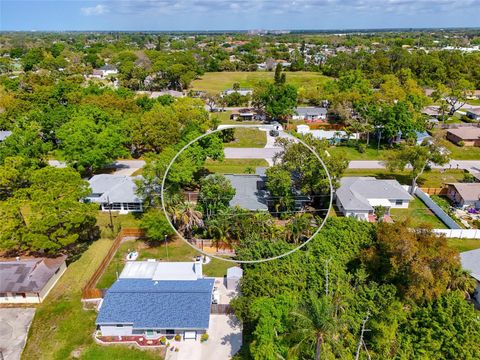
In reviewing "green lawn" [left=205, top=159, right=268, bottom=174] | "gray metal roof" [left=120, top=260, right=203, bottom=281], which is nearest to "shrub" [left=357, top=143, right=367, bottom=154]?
"green lawn" [left=205, top=159, right=268, bottom=174]

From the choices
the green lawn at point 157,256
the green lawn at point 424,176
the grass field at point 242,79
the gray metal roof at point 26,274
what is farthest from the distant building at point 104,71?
the gray metal roof at point 26,274

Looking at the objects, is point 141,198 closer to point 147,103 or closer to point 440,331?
point 440,331

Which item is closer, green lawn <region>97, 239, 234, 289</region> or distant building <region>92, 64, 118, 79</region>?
green lawn <region>97, 239, 234, 289</region>

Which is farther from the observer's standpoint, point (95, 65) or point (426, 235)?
point (95, 65)

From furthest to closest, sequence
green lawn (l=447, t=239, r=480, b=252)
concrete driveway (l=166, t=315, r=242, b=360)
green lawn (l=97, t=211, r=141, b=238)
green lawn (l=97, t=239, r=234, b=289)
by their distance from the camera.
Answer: green lawn (l=97, t=211, r=141, b=238) → green lawn (l=447, t=239, r=480, b=252) → green lawn (l=97, t=239, r=234, b=289) → concrete driveway (l=166, t=315, r=242, b=360)

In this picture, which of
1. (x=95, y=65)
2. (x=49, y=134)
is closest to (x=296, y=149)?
(x=49, y=134)

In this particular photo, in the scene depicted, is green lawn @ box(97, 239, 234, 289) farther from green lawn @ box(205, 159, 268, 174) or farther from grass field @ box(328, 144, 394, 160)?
grass field @ box(328, 144, 394, 160)
